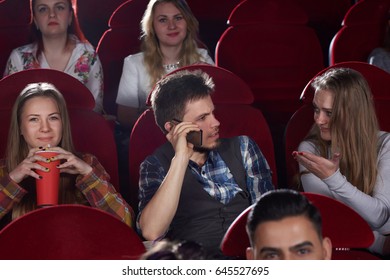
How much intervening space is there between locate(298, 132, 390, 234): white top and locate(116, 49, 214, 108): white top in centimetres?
64

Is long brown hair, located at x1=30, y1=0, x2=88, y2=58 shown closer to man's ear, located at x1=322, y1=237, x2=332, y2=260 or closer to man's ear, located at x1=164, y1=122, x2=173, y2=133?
man's ear, located at x1=164, y1=122, x2=173, y2=133

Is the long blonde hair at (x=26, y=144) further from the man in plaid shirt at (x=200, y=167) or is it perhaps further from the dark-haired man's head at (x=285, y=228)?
the dark-haired man's head at (x=285, y=228)

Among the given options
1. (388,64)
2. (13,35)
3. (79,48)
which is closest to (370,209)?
(388,64)

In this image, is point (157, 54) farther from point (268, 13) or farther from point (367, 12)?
point (367, 12)

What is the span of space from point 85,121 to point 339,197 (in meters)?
0.59

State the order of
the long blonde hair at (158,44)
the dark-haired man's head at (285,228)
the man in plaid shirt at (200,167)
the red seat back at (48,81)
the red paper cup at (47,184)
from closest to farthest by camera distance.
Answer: the dark-haired man's head at (285,228) < the red paper cup at (47,184) < the man in plaid shirt at (200,167) < the red seat back at (48,81) < the long blonde hair at (158,44)

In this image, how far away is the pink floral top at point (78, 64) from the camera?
2.38 m

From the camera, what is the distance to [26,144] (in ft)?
5.92

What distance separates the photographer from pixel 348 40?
2535 millimetres

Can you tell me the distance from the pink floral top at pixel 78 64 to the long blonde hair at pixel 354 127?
81 centimetres

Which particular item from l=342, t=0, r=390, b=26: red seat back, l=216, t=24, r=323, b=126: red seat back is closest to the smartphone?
l=216, t=24, r=323, b=126: red seat back

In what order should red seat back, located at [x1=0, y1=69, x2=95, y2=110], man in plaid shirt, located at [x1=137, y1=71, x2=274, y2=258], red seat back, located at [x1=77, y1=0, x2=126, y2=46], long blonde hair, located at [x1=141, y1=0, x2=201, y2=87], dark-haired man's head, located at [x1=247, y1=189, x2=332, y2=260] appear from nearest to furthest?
1. dark-haired man's head, located at [x1=247, y1=189, x2=332, y2=260]
2. man in plaid shirt, located at [x1=137, y1=71, x2=274, y2=258]
3. red seat back, located at [x1=0, y1=69, x2=95, y2=110]
4. long blonde hair, located at [x1=141, y1=0, x2=201, y2=87]
5. red seat back, located at [x1=77, y1=0, x2=126, y2=46]

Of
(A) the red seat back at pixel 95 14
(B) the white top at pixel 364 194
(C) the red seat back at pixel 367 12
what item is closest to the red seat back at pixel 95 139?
(B) the white top at pixel 364 194

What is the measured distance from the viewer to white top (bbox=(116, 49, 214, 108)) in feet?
7.72
